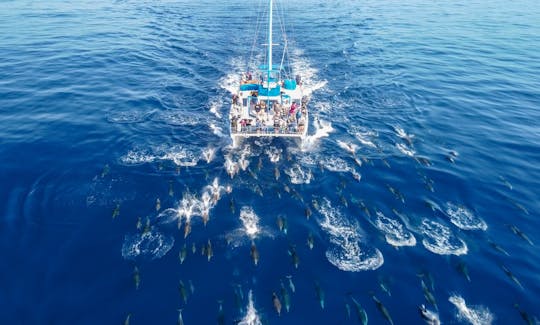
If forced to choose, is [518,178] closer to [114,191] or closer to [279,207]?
[279,207]

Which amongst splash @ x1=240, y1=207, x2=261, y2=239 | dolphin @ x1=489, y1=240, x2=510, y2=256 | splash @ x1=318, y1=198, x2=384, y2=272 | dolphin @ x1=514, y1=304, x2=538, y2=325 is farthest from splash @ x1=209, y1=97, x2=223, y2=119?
dolphin @ x1=514, y1=304, x2=538, y2=325

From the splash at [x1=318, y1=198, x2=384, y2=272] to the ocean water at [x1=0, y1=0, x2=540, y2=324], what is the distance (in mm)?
134

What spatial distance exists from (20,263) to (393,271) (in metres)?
27.5

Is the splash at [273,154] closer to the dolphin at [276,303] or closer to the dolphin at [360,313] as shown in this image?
the dolphin at [276,303]

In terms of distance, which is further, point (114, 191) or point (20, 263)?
point (114, 191)

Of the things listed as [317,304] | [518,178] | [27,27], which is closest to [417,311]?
[317,304]

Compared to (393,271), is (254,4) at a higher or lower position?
higher

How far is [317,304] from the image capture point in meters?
21.5

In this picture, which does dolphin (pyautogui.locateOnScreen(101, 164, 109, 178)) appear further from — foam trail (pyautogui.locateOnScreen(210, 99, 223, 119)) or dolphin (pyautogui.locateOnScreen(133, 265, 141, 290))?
foam trail (pyautogui.locateOnScreen(210, 99, 223, 119))

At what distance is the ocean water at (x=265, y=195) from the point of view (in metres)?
22.0

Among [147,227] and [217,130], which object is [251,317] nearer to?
[147,227]

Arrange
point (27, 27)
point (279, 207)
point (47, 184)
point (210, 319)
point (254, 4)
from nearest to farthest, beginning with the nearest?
point (210, 319)
point (279, 207)
point (47, 184)
point (27, 27)
point (254, 4)

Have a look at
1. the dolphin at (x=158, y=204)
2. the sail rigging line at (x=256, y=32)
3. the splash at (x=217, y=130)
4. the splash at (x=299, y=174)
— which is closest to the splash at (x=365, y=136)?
the splash at (x=299, y=174)

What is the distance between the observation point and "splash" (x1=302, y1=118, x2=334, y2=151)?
3806 cm
